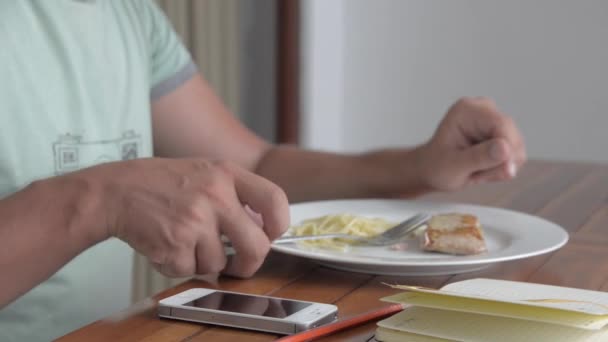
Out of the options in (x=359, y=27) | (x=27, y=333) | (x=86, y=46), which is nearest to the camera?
(x=27, y=333)

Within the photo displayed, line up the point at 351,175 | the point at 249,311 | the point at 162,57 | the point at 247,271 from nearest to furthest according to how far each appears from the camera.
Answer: the point at 249,311
the point at 247,271
the point at 351,175
the point at 162,57

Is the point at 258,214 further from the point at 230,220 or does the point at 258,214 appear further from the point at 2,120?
the point at 2,120

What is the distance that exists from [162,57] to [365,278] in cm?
78

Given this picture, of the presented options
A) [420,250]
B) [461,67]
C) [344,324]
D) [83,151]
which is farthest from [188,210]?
[461,67]

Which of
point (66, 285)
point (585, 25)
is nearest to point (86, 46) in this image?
point (66, 285)

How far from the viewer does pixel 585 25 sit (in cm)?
330

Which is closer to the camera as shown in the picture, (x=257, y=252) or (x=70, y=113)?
(x=257, y=252)

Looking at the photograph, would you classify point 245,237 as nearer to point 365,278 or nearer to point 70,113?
point 365,278

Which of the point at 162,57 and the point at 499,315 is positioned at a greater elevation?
the point at 162,57

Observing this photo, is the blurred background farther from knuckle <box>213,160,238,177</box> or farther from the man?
knuckle <box>213,160,238,177</box>

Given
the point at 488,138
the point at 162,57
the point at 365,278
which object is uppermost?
the point at 162,57

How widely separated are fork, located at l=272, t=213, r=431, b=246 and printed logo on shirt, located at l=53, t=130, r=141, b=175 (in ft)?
1.33

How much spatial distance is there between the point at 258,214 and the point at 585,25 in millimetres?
2679

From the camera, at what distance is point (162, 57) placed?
5.18 feet
